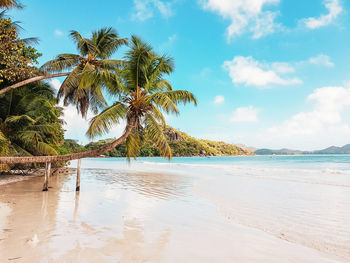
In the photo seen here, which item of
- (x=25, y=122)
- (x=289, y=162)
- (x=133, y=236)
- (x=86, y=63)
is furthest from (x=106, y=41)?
(x=289, y=162)

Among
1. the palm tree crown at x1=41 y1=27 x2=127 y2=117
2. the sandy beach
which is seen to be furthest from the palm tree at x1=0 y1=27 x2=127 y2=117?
the sandy beach

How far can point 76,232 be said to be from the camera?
536cm

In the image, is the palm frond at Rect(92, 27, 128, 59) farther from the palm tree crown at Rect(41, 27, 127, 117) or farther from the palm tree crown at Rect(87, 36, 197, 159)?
the palm tree crown at Rect(87, 36, 197, 159)

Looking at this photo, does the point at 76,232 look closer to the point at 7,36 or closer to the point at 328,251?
the point at 328,251

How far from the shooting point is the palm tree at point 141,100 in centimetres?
765

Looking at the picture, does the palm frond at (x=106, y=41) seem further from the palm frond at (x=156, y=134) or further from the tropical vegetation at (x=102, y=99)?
the palm frond at (x=156, y=134)

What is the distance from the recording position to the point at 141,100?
7547 millimetres

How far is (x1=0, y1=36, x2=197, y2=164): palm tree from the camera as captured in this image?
25.1 feet

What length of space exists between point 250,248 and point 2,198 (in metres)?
9.50

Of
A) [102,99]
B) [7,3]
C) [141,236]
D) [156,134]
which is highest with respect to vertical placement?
[7,3]

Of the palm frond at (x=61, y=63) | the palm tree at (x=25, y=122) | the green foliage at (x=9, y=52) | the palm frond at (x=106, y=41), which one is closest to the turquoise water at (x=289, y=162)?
the palm frond at (x=106, y=41)

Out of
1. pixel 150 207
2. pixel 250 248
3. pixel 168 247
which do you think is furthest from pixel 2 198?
pixel 250 248

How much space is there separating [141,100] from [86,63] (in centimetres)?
907

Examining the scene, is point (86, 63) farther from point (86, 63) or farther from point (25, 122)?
point (25, 122)
